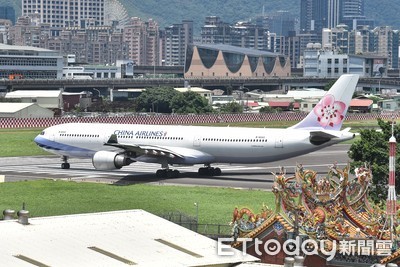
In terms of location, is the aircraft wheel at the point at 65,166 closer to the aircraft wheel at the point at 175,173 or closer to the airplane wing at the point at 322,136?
the aircraft wheel at the point at 175,173

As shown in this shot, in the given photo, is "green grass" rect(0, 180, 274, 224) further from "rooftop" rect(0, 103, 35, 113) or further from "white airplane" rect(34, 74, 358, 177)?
"rooftop" rect(0, 103, 35, 113)

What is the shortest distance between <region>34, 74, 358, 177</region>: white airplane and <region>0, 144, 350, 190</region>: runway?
153cm

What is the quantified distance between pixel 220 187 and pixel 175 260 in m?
38.8

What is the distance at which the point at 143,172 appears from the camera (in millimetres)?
100438

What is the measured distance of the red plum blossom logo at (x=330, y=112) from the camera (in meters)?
95.3

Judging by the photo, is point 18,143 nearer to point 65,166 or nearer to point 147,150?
point 65,166

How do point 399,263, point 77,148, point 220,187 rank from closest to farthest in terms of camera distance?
point 399,263 → point 220,187 → point 77,148

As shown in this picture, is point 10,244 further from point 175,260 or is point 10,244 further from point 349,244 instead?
point 349,244

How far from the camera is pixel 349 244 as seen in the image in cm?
5488

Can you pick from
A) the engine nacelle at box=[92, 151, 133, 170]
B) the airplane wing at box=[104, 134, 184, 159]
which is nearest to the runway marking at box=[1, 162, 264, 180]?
the engine nacelle at box=[92, 151, 133, 170]

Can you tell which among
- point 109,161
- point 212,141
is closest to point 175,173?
point 212,141

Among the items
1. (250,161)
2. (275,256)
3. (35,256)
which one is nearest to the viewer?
(35,256)

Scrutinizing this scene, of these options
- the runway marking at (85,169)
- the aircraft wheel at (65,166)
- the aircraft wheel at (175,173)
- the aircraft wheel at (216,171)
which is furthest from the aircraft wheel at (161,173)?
the aircraft wheel at (65,166)

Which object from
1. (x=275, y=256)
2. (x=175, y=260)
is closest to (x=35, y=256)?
(x=175, y=260)
